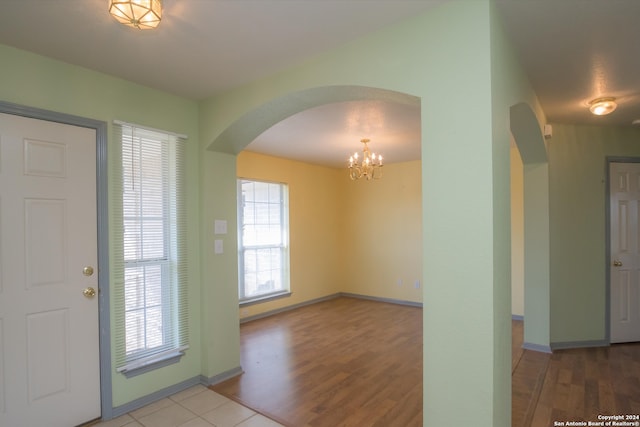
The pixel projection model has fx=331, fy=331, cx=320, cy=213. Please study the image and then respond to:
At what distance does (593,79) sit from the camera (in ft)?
8.54

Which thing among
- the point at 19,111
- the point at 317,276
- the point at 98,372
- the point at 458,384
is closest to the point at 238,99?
the point at 19,111

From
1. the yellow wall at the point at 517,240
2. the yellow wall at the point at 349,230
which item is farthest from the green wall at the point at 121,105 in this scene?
the yellow wall at the point at 517,240

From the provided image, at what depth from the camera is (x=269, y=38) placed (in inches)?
79.2

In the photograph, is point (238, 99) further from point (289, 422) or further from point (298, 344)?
point (298, 344)

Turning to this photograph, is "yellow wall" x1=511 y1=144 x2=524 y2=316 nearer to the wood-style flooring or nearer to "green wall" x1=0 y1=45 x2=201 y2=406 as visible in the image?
the wood-style flooring

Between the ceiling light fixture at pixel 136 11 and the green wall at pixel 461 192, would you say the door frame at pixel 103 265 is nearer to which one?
the ceiling light fixture at pixel 136 11

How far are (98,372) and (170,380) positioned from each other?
1.91 ft

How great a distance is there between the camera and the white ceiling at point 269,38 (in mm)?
1715

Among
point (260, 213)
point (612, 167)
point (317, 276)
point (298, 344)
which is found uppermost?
point (612, 167)

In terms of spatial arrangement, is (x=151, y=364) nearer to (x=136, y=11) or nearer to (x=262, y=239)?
(x=136, y=11)

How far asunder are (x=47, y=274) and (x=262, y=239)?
3243mm

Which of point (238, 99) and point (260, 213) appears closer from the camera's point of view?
point (238, 99)

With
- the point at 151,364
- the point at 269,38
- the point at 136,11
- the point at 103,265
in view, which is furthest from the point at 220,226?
the point at 136,11

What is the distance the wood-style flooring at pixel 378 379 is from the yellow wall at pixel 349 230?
151cm
